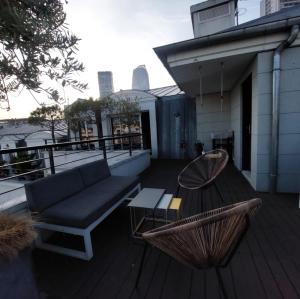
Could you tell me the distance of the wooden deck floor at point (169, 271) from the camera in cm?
142

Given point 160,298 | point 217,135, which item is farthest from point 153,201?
point 217,135

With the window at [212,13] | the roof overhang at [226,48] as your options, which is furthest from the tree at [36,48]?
the window at [212,13]

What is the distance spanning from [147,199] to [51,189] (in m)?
1.07

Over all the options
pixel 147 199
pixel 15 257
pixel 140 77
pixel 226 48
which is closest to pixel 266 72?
pixel 226 48

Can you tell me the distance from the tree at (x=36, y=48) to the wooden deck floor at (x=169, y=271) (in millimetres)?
1501

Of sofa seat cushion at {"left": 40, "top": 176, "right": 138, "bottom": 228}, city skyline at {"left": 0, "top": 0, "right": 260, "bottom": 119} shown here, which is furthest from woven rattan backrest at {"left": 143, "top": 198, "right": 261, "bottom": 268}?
city skyline at {"left": 0, "top": 0, "right": 260, "bottom": 119}

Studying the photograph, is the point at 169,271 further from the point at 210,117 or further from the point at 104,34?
the point at 210,117

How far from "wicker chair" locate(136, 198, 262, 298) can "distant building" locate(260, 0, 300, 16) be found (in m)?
5.98

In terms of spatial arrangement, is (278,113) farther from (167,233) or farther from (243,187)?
(167,233)

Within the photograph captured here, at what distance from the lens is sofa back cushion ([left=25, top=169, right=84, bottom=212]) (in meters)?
1.85

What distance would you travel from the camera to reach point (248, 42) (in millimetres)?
2834

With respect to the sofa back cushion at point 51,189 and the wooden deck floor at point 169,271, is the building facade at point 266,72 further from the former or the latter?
the sofa back cushion at point 51,189

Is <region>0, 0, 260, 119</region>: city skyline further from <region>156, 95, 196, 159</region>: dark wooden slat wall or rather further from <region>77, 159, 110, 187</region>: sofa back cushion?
<region>156, 95, 196, 159</region>: dark wooden slat wall

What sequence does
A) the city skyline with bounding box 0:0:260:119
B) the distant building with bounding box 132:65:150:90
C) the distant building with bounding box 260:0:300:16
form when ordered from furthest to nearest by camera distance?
the distant building with bounding box 132:65:150:90
the distant building with bounding box 260:0:300:16
the city skyline with bounding box 0:0:260:119
